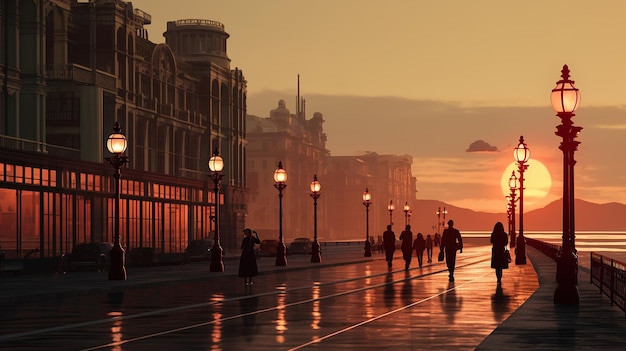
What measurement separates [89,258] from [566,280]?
2921 cm

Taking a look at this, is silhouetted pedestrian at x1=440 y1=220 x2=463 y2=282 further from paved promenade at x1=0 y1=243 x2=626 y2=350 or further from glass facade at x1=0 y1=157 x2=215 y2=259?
glass facade at x1=0 y1=157 x2=215 y2=259

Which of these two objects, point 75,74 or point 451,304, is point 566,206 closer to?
point 451,304

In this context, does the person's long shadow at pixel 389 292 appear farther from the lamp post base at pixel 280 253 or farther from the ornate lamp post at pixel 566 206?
the lamp post base at pixel 280 253

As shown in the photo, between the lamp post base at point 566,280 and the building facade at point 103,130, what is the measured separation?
71.8 feet

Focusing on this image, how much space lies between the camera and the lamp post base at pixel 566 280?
981 inches

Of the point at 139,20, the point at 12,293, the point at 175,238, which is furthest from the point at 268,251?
the point at 12,293

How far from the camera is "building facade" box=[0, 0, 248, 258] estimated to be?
6262 centimetres

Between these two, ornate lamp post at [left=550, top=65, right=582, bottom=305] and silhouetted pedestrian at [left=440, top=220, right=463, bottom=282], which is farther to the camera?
silhouetted pedestrian at [left=440, top=220, right=463, bottom=282]

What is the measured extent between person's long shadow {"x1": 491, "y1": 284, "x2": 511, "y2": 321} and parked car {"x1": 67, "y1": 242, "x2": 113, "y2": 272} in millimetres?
21774

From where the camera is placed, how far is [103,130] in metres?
79.1

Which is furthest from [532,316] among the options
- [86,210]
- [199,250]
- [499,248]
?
[199,250]

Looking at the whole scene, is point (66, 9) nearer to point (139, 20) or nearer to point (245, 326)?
point (139, 20)

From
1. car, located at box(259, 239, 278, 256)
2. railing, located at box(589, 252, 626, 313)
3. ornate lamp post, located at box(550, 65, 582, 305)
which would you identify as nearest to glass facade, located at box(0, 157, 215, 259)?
car, located at box(259, 239, 278, 256)

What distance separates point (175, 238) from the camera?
89875 mm
